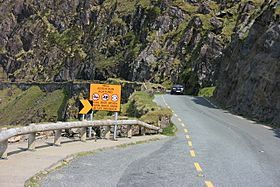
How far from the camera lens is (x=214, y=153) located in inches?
549

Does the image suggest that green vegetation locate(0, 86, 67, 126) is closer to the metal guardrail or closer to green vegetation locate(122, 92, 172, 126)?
green vegetation locate(122, 92, 172, 126)

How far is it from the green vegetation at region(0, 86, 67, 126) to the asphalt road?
70.0 metres

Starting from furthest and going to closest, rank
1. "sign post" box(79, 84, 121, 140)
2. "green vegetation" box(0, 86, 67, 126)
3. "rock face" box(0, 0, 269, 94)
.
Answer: "green vegetation" box(0, 86, 67, 126), "rock face" box(0, 0, 269, 94), "sign post" box(79, 84, 121, 140)

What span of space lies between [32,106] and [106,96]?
302 feet

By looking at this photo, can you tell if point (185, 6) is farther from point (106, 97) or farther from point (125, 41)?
point (106, 97)

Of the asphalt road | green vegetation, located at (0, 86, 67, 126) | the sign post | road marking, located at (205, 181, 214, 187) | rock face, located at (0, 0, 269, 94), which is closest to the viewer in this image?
road marking, located at (205, 181, 214, 187)

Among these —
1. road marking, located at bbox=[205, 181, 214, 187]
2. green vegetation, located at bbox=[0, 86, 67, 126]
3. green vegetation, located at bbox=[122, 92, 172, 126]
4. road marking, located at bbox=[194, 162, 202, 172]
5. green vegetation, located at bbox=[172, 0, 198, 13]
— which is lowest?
green vegetation, located at bbox=[0, 86, 67, 126]

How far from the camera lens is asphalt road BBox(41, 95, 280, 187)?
906 centimetres

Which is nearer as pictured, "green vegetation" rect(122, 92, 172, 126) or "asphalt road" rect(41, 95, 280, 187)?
"asphalt road" rect(41, 95, 280, 187)

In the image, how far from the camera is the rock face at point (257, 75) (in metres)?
29.9

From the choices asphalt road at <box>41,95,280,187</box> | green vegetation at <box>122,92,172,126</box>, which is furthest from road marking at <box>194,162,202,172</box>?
green vegetation at <box>122,92,172,126</box>

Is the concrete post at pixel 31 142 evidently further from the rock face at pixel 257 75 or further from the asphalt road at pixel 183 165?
the rock face at pixel 257 75

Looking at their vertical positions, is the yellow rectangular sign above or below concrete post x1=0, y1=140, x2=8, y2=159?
above

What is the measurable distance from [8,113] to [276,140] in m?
94.3
